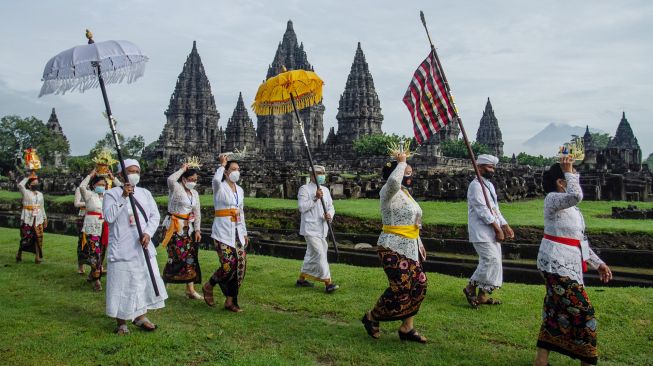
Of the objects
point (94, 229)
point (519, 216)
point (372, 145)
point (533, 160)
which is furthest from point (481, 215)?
point (533, 160)

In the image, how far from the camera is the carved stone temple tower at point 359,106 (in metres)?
61.4

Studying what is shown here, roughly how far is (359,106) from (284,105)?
175 ft

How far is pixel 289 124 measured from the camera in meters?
72.7

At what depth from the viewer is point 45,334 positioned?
5.35 metres

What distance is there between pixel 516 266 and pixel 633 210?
19.8 feet

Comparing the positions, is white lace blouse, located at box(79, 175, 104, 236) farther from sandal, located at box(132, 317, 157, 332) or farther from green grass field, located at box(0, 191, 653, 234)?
green grass field, located at box(0, 191, 653, 234)

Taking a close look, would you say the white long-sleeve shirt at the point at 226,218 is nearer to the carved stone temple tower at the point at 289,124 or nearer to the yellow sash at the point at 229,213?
the yellow sash at the point at 229,213

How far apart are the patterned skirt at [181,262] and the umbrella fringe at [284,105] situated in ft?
8.61

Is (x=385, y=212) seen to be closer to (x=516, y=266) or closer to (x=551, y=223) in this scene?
(x=551, y=223)

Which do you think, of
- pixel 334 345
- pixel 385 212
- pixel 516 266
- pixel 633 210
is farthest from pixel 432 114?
pixel 633 210

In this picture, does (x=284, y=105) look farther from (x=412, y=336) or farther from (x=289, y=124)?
(x=289, y=124)

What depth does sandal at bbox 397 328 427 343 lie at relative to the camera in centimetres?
496

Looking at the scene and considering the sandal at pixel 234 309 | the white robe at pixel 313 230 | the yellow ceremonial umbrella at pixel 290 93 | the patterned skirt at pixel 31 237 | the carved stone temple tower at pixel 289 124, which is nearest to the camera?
the sandal at pixel 234 309

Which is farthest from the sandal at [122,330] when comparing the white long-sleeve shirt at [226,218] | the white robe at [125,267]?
the white long-sleeve shirt at [226,218]
